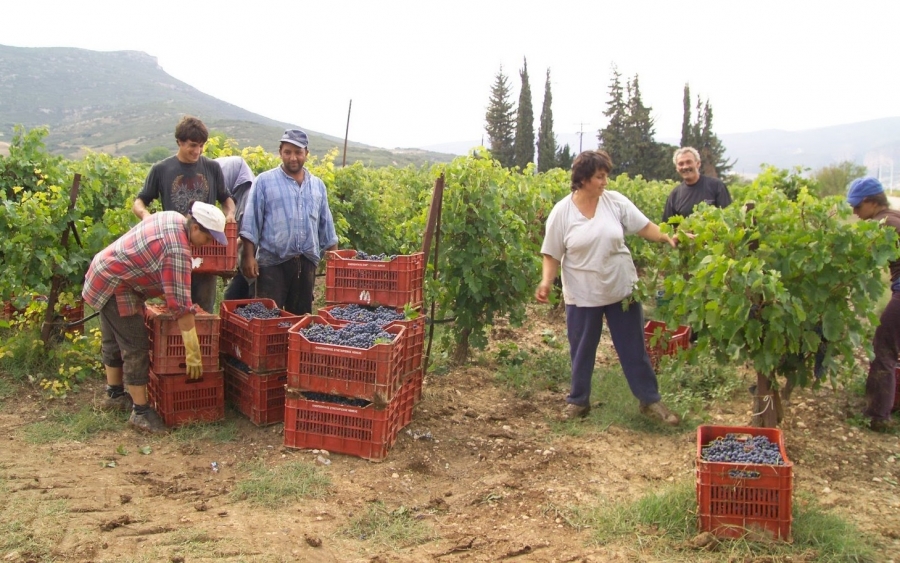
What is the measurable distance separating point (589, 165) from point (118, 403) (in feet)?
12.3

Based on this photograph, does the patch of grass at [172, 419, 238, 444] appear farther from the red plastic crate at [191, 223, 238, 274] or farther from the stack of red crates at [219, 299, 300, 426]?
the red plastic crate at [191, 223, 238, 274]

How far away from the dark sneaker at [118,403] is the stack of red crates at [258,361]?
2.56 feet

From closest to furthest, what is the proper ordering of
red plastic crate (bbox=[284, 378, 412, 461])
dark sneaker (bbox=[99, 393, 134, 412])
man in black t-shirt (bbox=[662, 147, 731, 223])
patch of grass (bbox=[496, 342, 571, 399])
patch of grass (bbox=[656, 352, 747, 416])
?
red plastic crate (bbox=[284, 378, 412, 461]) → dark sneaker (bbox=[99, 393, 134, 412]) → patch of grass (bbox=[656, 352, 747, 416]) → man in black t-shirt (bbox=[662, 147, 731, 223]) → patch of grass (bbox=[496, 342, 571, 399])

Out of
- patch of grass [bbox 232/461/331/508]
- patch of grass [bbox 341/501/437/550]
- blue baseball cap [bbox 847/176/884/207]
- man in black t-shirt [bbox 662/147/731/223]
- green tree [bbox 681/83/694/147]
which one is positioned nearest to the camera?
patch of grass [bbox 341/501/437/550]

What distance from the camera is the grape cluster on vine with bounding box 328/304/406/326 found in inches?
197

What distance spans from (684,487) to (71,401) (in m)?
4.49

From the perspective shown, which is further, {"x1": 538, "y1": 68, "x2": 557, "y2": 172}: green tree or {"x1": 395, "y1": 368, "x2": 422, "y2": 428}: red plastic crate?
{"x1": 538, "y1": 68, "x2": 557, "y2": 172}: green tree

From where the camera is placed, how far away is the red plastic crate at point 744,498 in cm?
323

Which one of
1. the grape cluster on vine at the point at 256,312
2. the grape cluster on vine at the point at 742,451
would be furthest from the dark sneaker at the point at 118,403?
the grape cluster on vine at the point at 742,451

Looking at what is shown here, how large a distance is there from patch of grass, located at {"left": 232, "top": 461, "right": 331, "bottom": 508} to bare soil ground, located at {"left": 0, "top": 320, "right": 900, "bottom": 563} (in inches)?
2.9

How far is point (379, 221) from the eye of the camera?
1125 centimetres

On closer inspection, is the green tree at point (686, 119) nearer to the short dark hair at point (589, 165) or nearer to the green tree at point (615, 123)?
the green tree at point (615, 123)

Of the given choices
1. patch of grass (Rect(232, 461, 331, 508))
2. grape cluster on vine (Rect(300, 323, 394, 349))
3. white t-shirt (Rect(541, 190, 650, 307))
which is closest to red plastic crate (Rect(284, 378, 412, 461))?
patch of grass (Rect(232, 461, 331, 508))

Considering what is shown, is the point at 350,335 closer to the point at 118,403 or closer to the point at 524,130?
the point at 118,403
